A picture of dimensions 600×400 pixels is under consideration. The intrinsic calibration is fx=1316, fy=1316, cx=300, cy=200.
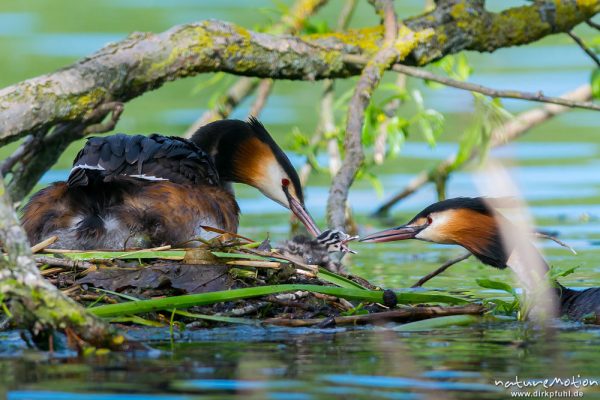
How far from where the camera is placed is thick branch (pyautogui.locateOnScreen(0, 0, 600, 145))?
6834mm

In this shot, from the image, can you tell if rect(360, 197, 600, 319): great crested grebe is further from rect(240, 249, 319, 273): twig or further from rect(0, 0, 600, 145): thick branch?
rect(0, 0, 600, 145): thick branch

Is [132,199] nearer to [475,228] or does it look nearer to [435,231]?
Result: [435,231]

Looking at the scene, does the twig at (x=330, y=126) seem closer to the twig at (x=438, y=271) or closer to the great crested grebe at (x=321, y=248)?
the twig at (x=438, y=271)

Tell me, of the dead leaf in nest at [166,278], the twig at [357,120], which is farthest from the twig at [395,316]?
the twig at [357,120]

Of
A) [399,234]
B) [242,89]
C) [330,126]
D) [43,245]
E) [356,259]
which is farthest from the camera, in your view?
[242,89]

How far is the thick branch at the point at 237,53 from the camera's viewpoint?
22.4 feet

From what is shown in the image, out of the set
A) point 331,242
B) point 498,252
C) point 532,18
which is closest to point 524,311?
point 498,252

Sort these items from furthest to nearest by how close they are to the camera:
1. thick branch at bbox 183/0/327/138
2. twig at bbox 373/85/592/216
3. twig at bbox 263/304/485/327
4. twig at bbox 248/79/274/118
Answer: twig at bbox 373/85/592/216
twig at bbox 248/79/274/118
thick branch at bbox 183/0/327/138
twig at bbox 263/304/485/327

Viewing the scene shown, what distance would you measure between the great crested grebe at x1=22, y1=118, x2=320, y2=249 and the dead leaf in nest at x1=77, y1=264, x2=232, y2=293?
0.45 metres

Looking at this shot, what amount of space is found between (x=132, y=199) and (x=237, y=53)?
1.48 metres

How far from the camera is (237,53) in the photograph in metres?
7.38

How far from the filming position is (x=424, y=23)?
7.79 meters

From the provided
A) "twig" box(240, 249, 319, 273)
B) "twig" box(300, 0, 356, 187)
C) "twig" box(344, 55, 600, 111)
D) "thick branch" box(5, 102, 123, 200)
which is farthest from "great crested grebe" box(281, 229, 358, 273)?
"twig" box(300, 0, 356, 187)

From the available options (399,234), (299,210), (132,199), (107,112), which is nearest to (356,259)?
(299,210)
